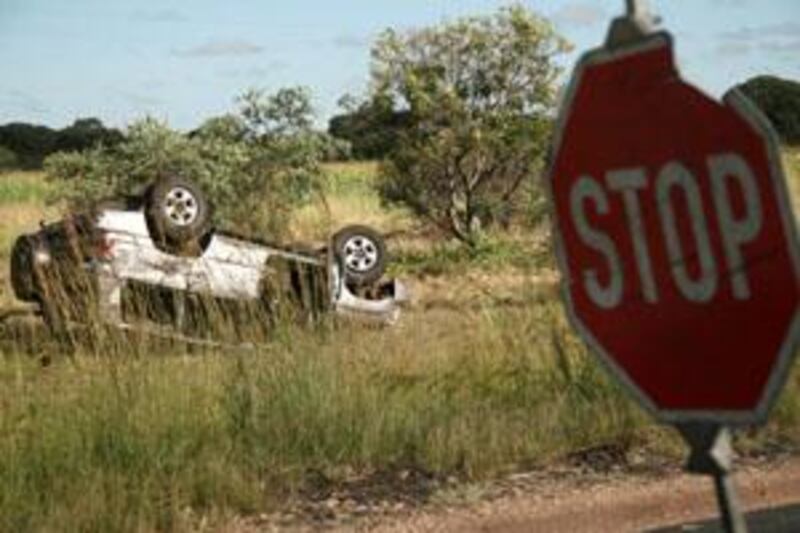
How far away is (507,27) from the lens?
20.1m

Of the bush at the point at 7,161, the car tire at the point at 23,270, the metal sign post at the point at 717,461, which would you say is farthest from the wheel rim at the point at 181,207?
the bush at the point at 7,161

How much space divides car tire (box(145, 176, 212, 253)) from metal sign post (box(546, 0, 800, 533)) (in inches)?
370

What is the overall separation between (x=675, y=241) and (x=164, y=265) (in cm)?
936

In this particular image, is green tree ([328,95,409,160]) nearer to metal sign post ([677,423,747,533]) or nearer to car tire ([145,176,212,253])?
car tire ([145,176,212,253])

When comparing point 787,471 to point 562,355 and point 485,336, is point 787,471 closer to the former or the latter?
point 562,355

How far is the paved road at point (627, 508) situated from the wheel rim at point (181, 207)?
5.93 m

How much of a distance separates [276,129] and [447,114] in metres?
2.32

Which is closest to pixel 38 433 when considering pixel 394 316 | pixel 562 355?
pixel 562 355

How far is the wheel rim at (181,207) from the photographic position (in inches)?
487

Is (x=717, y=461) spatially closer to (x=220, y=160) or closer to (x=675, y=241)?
(x=675, y=241)

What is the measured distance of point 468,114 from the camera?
20.0 metres

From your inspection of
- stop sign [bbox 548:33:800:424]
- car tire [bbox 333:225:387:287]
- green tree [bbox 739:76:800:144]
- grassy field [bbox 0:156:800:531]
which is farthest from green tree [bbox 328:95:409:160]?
green tree [bbox 739:76:800:144]

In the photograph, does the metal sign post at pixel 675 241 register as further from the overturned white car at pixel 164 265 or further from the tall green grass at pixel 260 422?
the overturned white car at pixel 164 265

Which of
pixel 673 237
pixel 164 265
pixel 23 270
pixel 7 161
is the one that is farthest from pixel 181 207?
pixel 7 161
